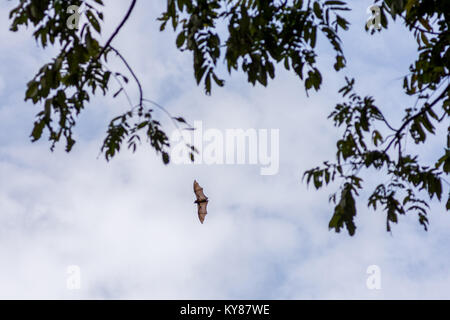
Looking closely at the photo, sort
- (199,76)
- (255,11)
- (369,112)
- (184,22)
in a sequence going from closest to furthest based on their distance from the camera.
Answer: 1. (199,76)
2. (255,11)
3. (184,22)
4. (369,112)

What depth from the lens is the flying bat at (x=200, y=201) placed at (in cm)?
787

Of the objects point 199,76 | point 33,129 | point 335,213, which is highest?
point 199,76

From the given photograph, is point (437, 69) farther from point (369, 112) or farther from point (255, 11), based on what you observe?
point (255, 11)

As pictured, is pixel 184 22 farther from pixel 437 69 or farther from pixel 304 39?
pixel 437 69

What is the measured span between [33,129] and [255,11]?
2.10 m

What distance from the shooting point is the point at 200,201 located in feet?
26.6

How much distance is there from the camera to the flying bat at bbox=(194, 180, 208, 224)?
7.87m

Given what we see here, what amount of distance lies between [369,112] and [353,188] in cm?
159

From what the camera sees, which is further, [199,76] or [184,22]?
[184,22]

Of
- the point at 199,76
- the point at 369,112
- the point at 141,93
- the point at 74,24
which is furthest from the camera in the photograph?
→ the point at 369,112
